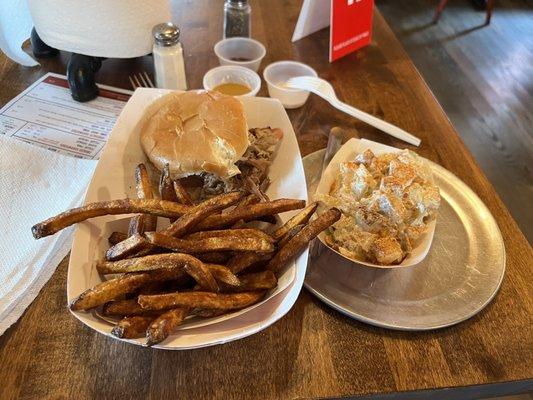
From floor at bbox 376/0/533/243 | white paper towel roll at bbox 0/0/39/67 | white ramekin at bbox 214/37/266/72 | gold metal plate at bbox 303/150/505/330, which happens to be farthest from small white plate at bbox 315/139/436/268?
floor at bbox 376/0/533/243

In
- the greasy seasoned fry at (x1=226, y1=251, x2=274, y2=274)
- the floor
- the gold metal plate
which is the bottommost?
the floor

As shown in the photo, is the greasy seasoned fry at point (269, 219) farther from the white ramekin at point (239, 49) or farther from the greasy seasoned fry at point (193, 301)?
the white ramekin at point (239, 49)

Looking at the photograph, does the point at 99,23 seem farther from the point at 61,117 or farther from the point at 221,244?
the point at 221,244

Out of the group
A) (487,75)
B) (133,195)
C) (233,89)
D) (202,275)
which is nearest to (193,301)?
(202,275)

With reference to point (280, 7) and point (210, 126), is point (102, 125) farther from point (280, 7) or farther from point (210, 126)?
point (280, 7)

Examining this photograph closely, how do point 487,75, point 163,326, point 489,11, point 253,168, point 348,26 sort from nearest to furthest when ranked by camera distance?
point 163,326, point 253,168, point 348,26, point 487,75, point 489,11

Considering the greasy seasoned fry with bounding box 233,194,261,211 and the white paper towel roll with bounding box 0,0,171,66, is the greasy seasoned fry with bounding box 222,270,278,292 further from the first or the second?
the white paper towel roll with bounding box 0,0,171,66
